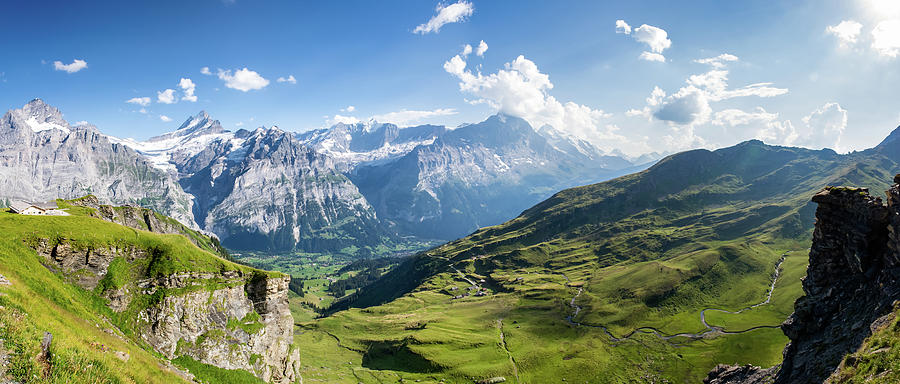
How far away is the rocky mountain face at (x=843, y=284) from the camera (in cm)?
3656

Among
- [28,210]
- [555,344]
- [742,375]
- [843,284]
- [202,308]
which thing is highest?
[28,210]

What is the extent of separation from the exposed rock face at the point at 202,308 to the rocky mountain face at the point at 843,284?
229 ft

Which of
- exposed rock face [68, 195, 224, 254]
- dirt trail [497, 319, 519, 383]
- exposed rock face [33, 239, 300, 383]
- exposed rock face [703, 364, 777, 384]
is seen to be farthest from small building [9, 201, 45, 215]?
dirt trail [497, 319, 519, 383]

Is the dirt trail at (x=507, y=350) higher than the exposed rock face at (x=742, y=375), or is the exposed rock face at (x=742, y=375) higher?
the exposed rock face at (x=742, y=375)

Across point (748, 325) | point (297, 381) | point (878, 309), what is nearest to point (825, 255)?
point (878, 309)

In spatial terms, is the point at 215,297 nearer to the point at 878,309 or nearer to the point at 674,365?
the point at 878,309

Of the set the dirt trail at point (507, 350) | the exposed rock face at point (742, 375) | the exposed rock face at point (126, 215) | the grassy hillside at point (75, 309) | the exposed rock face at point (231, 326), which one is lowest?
the dirt trail at point (507, 350)

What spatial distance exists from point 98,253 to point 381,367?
118 metres

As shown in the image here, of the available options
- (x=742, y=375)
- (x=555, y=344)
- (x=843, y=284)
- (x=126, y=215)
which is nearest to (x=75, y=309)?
(x=843, y=284)

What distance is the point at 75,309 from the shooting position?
35969 millimetres

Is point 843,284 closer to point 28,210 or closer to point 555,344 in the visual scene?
point 28,210

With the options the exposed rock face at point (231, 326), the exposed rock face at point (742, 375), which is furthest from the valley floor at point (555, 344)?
the exposed rock face at point (742, 375)

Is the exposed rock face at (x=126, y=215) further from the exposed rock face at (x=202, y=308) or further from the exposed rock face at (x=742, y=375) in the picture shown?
the exposed rock face at (x=742, y=375)

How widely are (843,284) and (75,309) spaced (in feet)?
272
